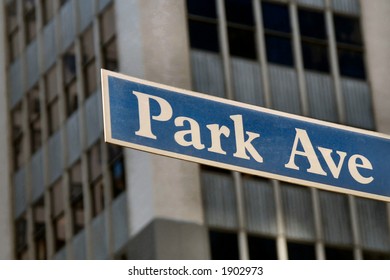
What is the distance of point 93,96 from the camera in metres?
34.7

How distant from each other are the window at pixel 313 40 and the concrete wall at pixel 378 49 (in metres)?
1.31

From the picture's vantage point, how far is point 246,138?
7.17 meters

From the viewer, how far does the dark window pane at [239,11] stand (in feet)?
106

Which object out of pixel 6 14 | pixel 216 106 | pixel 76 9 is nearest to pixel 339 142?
pixel 216 106

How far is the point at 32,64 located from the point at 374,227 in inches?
563

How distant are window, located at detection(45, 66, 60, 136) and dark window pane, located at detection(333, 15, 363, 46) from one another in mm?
9482

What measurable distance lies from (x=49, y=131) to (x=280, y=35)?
355 inches

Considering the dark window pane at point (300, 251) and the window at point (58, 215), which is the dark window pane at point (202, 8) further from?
the window at point (58, 215)

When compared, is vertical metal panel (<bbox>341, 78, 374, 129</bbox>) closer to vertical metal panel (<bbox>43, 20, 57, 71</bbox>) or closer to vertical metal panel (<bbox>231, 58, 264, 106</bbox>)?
vertical metal panel (<bbox>231, 58, 264, 106</bbox>)

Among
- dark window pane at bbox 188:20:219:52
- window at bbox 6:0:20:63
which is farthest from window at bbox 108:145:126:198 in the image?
window at bbox 6:0:20:63

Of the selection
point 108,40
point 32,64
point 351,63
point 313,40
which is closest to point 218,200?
point 313,40

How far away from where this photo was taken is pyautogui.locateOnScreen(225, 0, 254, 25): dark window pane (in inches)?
1277

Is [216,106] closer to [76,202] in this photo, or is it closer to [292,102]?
[292,102]
